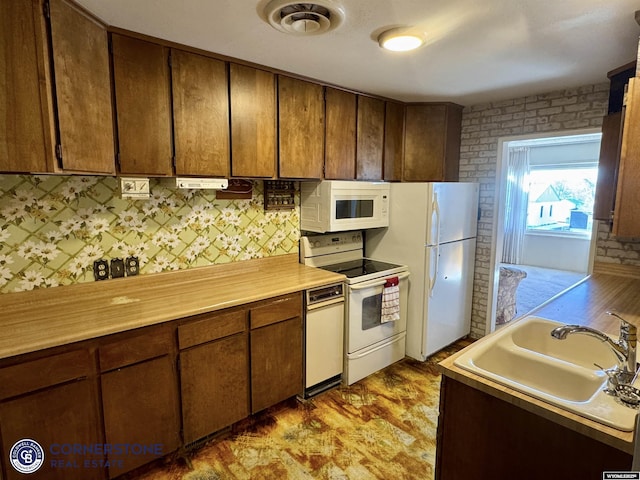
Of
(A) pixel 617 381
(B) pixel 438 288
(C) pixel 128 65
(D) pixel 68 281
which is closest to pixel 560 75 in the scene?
(B) pixel 438 288

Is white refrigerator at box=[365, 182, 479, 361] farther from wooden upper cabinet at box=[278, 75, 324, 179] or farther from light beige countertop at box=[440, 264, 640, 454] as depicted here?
light beige countertop at box=[440, 264, 640, 454]

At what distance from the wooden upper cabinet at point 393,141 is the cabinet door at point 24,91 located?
102 inches

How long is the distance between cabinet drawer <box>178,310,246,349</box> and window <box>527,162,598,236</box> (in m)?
7.32

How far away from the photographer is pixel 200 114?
7.33 feet

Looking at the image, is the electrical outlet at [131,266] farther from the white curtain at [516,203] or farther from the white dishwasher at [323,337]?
the white curtain at [516,203]

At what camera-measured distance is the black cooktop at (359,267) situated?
304 cm

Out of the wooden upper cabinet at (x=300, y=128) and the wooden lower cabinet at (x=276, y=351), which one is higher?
the wooden upper cabinet at (x=300, y=128)

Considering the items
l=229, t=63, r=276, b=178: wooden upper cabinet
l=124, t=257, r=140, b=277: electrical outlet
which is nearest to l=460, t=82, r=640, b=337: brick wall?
l=229, t=63, r=276, b=178: wooden upper cabinet

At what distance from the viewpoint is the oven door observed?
277cm

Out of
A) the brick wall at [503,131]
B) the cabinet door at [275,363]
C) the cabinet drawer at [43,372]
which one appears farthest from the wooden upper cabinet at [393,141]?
the cabinet drawer at [43,372]

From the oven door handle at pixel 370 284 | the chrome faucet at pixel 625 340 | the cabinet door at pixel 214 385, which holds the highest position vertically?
the chrome faucet at pixel 625 340

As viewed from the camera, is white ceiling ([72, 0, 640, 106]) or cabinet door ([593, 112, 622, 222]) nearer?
white ceiling ([72, 0, 640, 106])

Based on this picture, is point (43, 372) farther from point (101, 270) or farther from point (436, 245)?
point (436, 245)

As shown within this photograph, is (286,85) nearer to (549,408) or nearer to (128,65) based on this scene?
(128,65)
